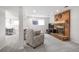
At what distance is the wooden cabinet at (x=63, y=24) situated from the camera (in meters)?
4.72

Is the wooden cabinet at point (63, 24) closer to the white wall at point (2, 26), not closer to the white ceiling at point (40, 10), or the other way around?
the white ceiling at point (40, 10)

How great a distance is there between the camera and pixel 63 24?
553 cm

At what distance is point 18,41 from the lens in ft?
13.1

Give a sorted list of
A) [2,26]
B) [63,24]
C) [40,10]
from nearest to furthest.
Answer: [2,26]
[40,10]
[63,24]

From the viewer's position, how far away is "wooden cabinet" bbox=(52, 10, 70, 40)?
4720mm

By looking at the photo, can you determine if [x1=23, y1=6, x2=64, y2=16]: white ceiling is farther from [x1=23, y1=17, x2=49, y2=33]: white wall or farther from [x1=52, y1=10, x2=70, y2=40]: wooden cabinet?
[x1=52, y1=10, x2=70, y2=40]: wooden cabinet

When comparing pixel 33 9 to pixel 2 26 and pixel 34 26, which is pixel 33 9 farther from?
pixel 2 26

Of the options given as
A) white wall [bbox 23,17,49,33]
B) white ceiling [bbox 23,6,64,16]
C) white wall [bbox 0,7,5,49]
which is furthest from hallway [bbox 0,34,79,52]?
white ceiling [bbox 23,6,64,16]

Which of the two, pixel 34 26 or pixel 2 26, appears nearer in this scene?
pixel 2 26

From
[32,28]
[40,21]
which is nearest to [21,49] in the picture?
[32,28]

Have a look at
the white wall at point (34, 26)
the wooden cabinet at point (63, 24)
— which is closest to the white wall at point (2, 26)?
the white wall at point (34, 26)

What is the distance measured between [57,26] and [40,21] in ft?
3.91

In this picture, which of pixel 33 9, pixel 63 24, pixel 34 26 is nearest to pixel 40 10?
pixel 33 9
